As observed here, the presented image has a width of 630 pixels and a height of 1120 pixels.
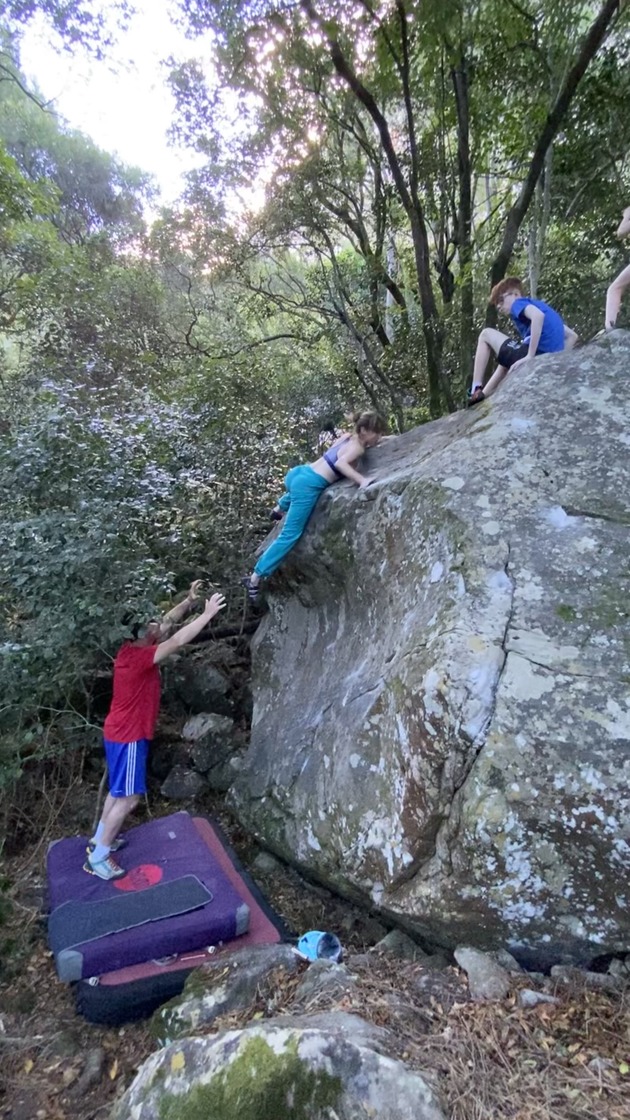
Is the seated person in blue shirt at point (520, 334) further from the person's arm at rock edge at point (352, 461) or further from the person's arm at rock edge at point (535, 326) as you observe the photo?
the person's arm at rock edge at point (352, 461)

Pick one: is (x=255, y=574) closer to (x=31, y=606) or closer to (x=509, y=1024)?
(x=31, y=606)

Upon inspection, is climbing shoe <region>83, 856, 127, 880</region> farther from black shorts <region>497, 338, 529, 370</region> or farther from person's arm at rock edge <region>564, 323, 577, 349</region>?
person's arm at rock edge <region>564, 323, 577, 349</region>

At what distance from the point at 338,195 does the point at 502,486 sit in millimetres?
9010

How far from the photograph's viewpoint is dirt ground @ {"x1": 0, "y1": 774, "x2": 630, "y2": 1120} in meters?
2.17

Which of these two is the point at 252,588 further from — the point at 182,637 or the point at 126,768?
the point at 126,768

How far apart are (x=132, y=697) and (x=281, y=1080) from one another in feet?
8.91

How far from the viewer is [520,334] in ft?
18.3

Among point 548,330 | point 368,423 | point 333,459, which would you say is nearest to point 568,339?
point 548,330

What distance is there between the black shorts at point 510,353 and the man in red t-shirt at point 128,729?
125 inches

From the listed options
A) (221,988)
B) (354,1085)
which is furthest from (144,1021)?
(354,1085)

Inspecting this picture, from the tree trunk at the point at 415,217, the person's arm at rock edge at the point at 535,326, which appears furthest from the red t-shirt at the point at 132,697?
the tree trunk at the point at 415,217

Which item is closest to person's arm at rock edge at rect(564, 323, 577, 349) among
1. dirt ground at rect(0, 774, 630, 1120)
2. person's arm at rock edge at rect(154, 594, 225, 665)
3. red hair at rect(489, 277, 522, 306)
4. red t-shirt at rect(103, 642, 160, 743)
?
red hair at rect(489, 277, 522, 306)

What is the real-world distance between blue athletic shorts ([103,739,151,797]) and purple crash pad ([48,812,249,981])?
541 mm

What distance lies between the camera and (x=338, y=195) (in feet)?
35.0
